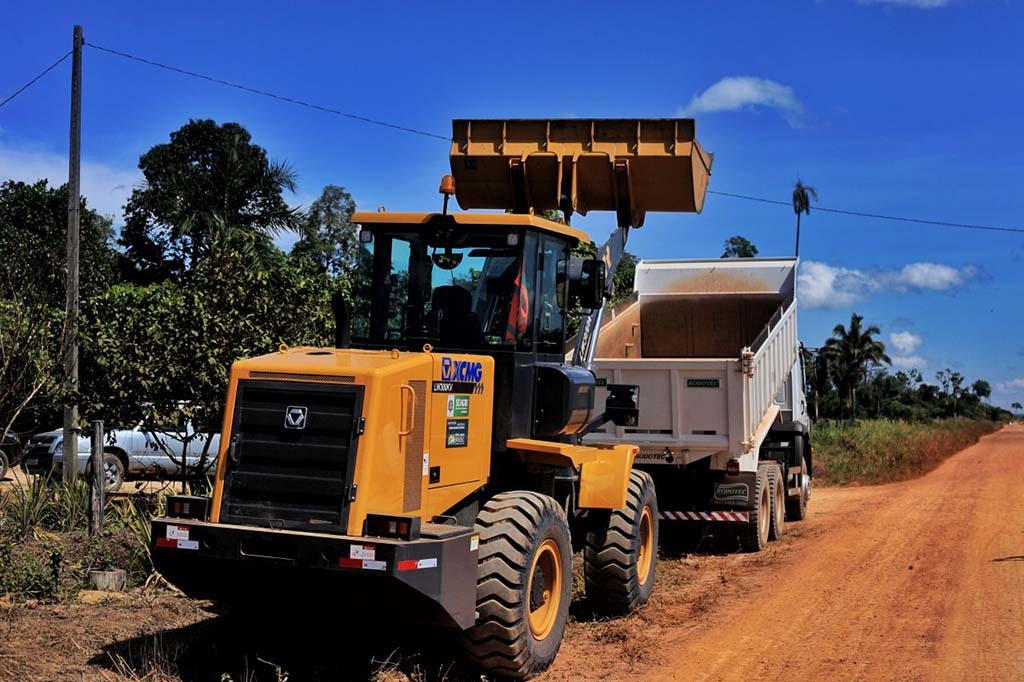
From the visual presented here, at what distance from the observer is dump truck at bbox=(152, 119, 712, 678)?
6164 millimetres

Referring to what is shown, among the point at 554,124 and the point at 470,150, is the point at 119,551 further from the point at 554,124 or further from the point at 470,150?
the point at 554,124

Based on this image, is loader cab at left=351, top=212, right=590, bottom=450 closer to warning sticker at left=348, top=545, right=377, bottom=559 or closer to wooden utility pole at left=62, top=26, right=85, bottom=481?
warning sticker at left=348, top=545, right=377, bottom=559

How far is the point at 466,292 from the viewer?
7691mm

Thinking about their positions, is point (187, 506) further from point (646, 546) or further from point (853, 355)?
point (853, 355)

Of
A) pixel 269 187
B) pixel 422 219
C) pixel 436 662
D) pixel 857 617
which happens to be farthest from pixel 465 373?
pixel 269 187

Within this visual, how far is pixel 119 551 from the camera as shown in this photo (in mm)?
9914

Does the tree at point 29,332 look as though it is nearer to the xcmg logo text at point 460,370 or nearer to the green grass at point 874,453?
the xcmg logo text at point 460,370

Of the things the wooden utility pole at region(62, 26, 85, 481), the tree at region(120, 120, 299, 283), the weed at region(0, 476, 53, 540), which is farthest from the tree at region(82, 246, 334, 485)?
the tree at region(120, 120, 299, 283)

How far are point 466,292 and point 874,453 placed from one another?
2337 cm

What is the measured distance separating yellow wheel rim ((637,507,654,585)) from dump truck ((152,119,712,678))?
2 centimetres

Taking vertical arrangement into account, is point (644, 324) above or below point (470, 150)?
below

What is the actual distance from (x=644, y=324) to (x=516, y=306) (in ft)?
25.6

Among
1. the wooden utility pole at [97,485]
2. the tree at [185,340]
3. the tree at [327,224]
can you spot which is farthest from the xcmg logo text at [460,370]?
the tree at [327,224]

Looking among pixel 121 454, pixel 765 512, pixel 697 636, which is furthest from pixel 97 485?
pixel 121 454
